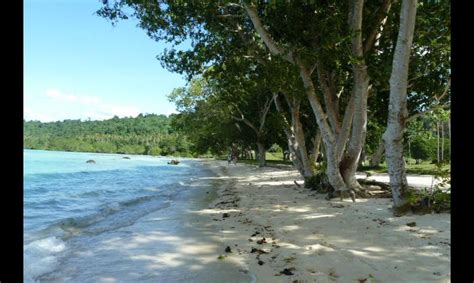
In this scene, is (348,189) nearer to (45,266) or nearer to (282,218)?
(282,218)

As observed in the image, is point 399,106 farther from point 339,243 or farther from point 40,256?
point 40,256

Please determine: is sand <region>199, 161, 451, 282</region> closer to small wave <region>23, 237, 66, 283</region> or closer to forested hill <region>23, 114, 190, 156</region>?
small wave <region>23, 237, 66, 283</region>

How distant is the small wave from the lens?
6.30 metres

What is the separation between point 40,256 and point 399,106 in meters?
8.10

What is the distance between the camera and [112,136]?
138 meters

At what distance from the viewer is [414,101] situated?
725 inches

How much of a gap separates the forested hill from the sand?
3959 inches

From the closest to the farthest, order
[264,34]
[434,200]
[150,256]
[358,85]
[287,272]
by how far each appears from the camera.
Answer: [287,272]
[150,256]
[434,200]
[358,85]
[264,34]

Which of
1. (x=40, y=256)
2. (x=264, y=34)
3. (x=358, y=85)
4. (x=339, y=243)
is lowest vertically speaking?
(x=40, y=256)
